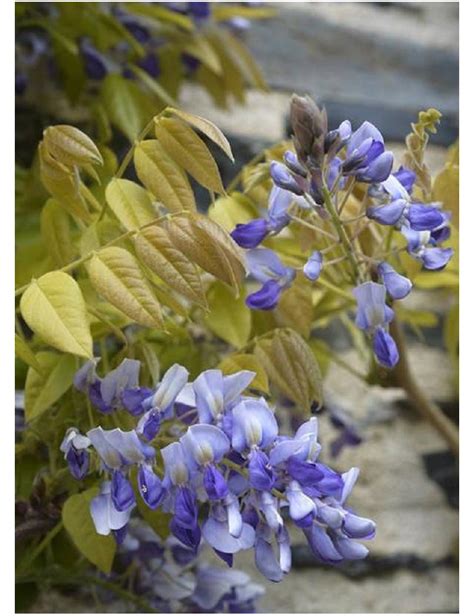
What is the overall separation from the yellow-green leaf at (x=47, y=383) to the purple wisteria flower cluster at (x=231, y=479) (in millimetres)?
69

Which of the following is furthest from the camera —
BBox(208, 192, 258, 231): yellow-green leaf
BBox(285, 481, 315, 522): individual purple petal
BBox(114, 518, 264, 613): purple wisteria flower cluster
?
BBox(114, 518, 264, 613): purple wisteria flower cluster

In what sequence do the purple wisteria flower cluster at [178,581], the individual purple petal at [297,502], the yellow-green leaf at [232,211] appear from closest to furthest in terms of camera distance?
the individual purple petal at [297,502]
the yellow-green leaf at [232,211]
the purple wisteria flower cluster at [178,581]

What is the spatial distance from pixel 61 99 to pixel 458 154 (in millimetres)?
622

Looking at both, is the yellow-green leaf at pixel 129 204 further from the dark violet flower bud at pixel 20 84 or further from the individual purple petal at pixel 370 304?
the dark violet flower bud at pixel 20 84

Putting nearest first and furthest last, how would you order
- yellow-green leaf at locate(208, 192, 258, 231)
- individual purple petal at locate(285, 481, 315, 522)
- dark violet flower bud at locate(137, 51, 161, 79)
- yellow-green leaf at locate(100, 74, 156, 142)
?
individual purple petal at locate(285, 481, 315, 522)
yellow-green leaf at locate(208, 192, 258, 231)
yellow-green leaf at locate(100, 74, 156, 142)
dark violet flower bud at locate(137, 51, 161, 79)

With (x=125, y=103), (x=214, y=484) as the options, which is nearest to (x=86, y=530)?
(x=214, y=484)

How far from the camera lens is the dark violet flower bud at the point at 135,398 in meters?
0.70

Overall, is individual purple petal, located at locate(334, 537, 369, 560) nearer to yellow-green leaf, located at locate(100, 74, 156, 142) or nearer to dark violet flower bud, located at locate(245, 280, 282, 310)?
dark violet flower bud, located at locate(245, 280, 282, 310)

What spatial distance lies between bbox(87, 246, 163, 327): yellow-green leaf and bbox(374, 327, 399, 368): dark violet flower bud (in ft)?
0.56

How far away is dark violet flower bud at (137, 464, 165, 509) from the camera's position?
25.3 inches

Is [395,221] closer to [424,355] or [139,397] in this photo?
[139,397]

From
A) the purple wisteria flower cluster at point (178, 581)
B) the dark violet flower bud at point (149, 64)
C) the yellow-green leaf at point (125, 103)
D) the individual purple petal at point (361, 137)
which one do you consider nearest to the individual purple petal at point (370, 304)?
the individual purple petal at point (361, 137)

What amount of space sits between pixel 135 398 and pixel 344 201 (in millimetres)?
216

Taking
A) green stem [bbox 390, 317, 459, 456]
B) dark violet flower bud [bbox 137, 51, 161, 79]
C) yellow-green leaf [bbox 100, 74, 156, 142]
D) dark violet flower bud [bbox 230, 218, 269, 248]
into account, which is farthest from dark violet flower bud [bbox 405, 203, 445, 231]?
dark violet flower bud [bbox 137, 51, 161, 79]
